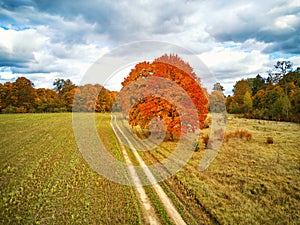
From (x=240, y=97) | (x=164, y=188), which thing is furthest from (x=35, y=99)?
(x=164, y=188)

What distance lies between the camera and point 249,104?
5997 cm

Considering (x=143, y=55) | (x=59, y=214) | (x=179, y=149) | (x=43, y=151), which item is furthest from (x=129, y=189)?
(x=143, y=55)

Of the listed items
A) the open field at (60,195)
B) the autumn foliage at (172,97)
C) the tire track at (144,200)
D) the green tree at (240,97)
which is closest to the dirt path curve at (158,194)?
the tire track at (144,200)

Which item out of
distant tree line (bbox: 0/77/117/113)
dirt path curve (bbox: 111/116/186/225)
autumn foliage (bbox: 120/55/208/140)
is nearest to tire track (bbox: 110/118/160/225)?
dirt path curve (bbox: 111/116/186/225)

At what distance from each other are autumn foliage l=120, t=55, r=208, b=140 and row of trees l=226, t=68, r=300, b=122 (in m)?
31.0

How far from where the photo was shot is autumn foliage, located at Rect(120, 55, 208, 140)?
747 inches

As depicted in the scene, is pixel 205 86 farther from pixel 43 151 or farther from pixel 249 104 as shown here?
pixel 249 104

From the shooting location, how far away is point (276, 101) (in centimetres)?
4497

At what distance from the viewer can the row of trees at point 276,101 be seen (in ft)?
140

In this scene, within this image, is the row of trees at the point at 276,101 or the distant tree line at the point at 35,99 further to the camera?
the distant tree line at the point at 35,99

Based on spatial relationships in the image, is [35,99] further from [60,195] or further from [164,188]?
[164,188]

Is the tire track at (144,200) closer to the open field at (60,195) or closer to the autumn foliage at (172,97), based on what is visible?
the open field at (60,195)

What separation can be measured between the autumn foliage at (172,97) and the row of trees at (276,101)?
3100 centimetres

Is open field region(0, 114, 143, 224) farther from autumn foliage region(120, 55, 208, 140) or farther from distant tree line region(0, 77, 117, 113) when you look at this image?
distant tree line region(0, 77, 117, 113)
